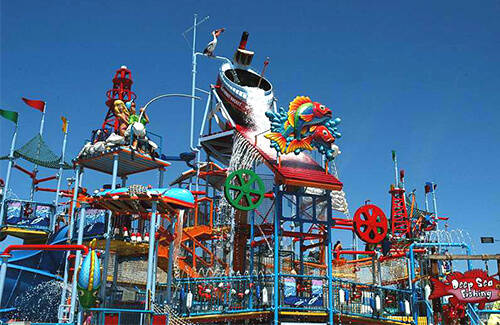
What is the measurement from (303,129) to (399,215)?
15.0 metres

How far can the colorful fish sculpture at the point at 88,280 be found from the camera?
1522 centimetres

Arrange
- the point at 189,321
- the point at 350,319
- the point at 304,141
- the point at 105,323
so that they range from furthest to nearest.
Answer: the point at 304,141, the point at 350,319, the point at 189,321, the point at 105,323

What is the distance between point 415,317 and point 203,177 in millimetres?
16521

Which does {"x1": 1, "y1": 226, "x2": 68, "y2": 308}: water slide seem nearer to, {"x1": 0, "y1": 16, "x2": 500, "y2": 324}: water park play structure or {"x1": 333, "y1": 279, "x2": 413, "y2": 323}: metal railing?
{"x1": 0, "y1": 16, "x2": 500, "y2": 324}: water park play structure

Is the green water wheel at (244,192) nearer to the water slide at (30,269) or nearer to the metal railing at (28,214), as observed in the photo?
the water slide at (30,269)

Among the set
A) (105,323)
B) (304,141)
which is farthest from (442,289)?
(105,323)

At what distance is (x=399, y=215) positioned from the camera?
3347 centimetres

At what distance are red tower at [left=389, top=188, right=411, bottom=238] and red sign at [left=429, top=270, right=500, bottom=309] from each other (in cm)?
1459

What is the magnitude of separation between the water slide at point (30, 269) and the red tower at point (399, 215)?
1994 cm

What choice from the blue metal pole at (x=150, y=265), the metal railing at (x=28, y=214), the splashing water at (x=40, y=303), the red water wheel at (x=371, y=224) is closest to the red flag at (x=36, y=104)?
the metal railing at (x=28, y=214)

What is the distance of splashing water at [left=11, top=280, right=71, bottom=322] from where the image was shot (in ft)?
86.1

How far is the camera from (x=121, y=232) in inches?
955

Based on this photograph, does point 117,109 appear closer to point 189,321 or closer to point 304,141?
point 304,141

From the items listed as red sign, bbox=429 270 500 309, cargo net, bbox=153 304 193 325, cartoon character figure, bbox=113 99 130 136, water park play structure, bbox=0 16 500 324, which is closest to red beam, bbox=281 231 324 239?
water park play structure, bbox=0 16 500 324
